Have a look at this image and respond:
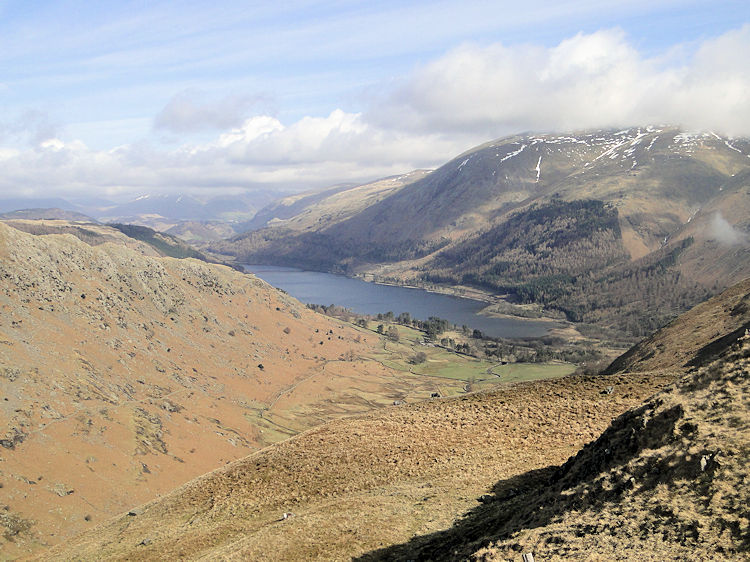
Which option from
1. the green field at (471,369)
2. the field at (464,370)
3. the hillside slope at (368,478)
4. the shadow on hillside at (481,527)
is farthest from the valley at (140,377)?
the shadow on hillside at (481,527)

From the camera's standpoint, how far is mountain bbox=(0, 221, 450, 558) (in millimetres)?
60875

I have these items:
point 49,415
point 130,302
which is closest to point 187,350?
point 130,302

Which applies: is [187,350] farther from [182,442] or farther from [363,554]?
[363,554]

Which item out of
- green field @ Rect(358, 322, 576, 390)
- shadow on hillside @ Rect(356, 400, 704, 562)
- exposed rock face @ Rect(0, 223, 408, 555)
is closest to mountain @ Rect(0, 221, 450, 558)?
exposed rock face @ Rect(0, 223, 408, 555)

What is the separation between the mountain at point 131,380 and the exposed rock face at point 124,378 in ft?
0.88

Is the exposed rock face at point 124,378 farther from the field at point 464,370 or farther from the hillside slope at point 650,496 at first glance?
the hillside slope at point 650,496

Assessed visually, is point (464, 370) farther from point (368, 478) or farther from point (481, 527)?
point (481, 527)

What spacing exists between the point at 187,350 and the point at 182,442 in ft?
143

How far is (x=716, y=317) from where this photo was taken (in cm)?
5953

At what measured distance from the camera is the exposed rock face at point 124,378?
61062mm

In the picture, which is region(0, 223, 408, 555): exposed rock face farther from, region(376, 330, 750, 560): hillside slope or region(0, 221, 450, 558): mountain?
region(376, 330, 750, 560): hillside slope

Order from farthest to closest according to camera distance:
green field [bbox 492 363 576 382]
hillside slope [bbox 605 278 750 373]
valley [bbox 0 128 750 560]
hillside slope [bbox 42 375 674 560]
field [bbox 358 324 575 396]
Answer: green field [bbox 492 363 576 382], field [bbox 358 324 575 396], hillside slope [bbox 605 278 750 373], hillside slope [bbox 42 375 674 560], valley [bbox 0 128 750 560]

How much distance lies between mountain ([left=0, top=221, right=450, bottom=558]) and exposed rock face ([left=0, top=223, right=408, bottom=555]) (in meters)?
0.27

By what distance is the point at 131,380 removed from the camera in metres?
95.4
